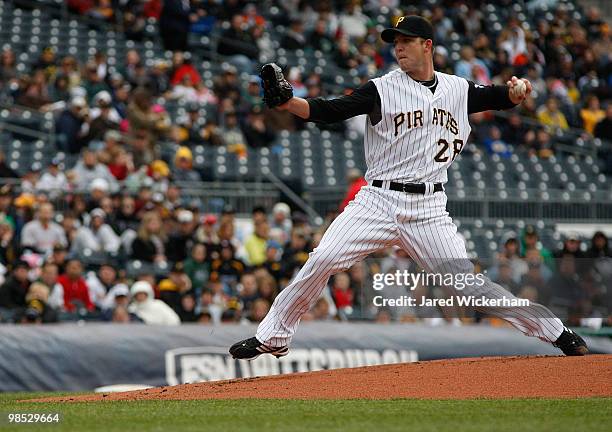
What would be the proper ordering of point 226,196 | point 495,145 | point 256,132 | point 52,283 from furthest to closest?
1. point 495,145
2. point 256,132
3. point 226,196
4. point 52,283

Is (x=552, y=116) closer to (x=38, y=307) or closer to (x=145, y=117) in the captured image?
(x=145, y=117)

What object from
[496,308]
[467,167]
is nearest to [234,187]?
[467,167]

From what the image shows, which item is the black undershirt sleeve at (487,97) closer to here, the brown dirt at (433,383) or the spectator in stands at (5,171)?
the brown dirt at (433,383)

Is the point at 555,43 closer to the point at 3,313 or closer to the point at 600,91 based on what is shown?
the point at 600,91

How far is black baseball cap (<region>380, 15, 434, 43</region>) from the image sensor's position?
661 centimetres

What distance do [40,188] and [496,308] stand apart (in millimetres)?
7122

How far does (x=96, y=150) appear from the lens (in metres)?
13.7

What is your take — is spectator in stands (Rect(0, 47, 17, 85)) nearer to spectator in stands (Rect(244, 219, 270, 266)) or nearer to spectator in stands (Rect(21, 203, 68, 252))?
spectator in stands (Rect(21, 203, 68, 252))

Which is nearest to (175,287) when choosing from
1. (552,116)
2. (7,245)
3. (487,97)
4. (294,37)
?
(7,245)

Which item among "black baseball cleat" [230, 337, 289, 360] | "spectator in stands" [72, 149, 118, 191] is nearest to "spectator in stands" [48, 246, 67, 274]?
"spectator in stands" [72, 149, 118, 191]

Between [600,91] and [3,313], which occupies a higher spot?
[600,91]

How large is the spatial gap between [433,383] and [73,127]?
844cm

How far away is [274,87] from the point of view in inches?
239

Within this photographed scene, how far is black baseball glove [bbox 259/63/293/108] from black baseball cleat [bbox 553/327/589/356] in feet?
7.25
